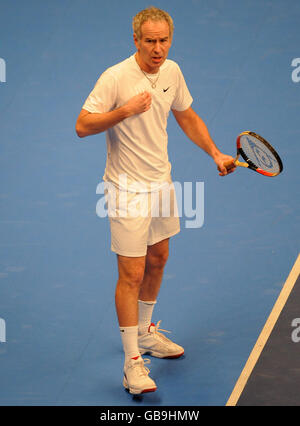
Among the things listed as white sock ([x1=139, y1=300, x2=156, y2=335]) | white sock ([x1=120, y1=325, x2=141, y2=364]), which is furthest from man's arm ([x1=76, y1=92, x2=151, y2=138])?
white sock ([x1=139, y1=300, x2=156, y2=335])

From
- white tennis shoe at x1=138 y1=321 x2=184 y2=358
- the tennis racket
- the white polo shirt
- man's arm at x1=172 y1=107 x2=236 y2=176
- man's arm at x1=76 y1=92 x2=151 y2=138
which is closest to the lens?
man's arm at x1=76 y1=92 x2=151 y2=138

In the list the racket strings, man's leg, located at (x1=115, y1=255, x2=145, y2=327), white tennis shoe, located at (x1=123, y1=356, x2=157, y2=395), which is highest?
the racket strings

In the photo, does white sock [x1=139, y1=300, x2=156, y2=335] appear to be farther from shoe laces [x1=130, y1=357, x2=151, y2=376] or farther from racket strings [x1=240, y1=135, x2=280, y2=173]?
racket strings [x1=240, y1=135, x2=280, y2=173]

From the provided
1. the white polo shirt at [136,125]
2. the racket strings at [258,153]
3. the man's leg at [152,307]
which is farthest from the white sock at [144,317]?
the racket strings at [258,153]

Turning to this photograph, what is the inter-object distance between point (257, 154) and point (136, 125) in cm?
77

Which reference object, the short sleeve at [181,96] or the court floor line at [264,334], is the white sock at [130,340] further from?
the short sleeve at [181,96]

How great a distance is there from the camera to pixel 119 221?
14.1ft

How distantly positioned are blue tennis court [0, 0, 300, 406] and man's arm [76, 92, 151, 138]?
1.42 metres

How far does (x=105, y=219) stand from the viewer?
6.32 meters

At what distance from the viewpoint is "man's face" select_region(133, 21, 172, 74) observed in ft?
13.3

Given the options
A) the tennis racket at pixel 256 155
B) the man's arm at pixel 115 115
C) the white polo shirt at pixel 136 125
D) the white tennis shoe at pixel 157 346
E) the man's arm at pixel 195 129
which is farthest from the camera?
the white tennis shoe at pixel 157 346

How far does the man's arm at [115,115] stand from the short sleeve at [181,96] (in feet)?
1.31

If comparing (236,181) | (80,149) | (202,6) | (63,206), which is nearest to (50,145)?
(80,149)

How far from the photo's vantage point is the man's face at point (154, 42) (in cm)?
404
